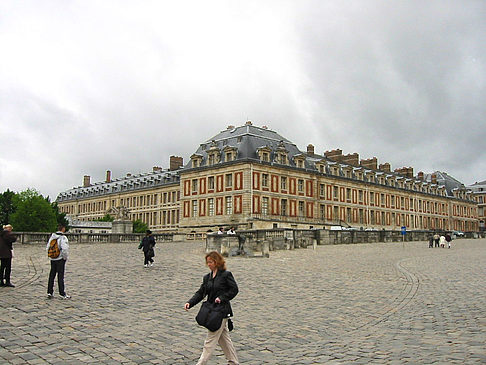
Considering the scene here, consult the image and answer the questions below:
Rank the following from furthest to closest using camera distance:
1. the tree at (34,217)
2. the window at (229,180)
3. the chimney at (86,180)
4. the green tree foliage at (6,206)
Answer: the chimney at (86,180), the green tree foliage at (6,206), the tree at (34,217), the window at (229,180)

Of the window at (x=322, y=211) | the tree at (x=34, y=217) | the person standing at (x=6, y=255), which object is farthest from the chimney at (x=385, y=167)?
the person standing at (x=6, y=255)

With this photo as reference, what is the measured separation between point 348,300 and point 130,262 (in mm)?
11629

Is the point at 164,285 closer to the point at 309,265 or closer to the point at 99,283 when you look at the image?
the point at 99,283

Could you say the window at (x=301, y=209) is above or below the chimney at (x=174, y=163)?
below

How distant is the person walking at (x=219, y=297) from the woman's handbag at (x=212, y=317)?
0.22 ft

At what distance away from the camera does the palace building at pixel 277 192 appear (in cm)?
5472

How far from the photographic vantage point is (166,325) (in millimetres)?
9438

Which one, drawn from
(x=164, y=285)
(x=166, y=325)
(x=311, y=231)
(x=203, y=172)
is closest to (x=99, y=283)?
(x=164, y=285)

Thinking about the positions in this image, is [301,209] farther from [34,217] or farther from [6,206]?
[6,206]

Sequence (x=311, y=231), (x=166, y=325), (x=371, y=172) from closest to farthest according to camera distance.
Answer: (x=166, y=325)
(x=311, y=231)
(x=371, y=172)

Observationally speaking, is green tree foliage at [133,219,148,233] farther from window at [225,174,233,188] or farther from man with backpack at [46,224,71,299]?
man with backpack at [46,224,71,299]

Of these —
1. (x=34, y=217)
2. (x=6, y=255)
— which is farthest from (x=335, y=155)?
(x=6, y=255)

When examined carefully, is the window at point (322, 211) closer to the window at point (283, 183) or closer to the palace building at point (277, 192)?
the palace building at point (277, 192)

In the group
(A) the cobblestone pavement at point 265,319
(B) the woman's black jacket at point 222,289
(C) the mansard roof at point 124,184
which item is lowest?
(A) the cobblestone pavement at point 265,319
